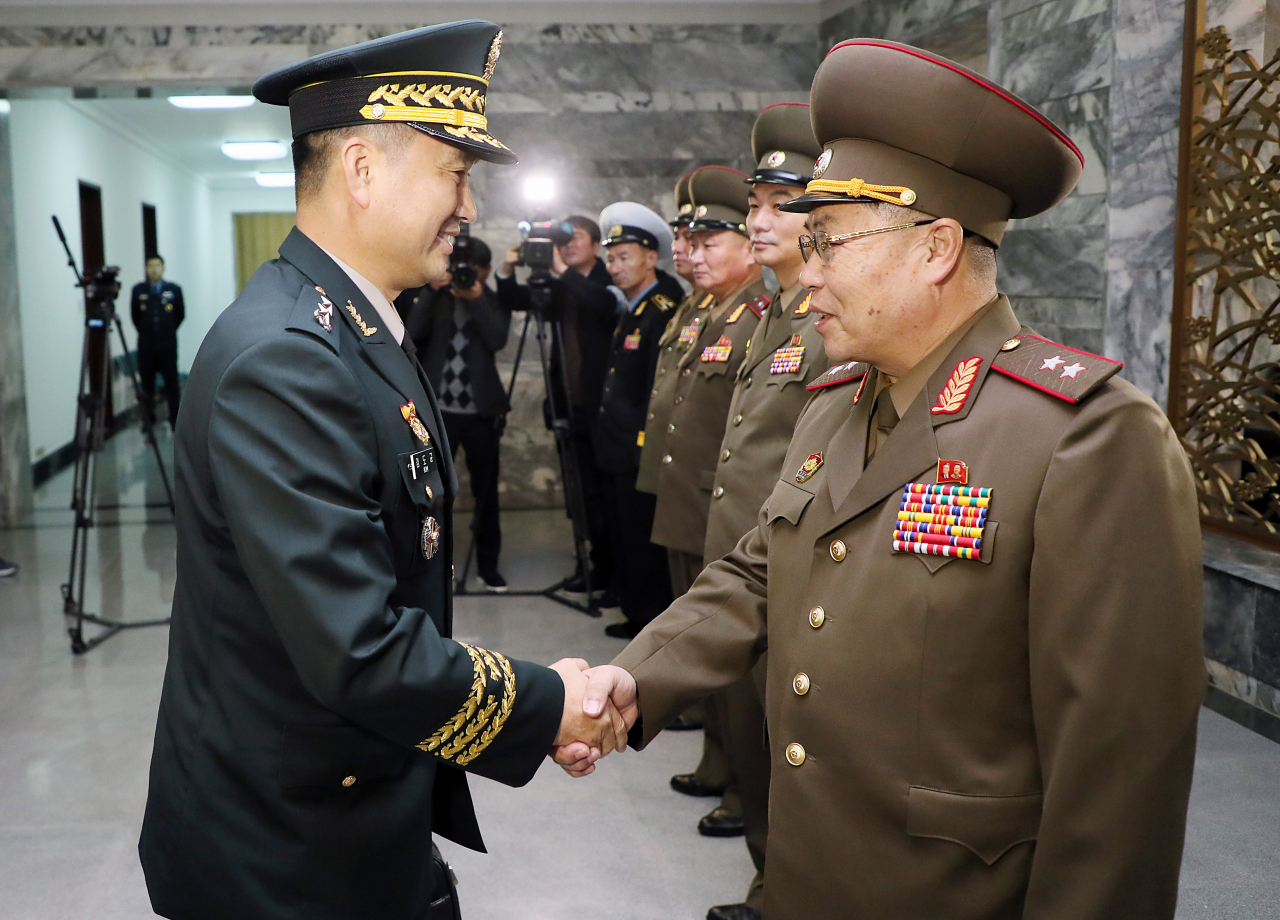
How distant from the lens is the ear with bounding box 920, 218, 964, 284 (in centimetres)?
129

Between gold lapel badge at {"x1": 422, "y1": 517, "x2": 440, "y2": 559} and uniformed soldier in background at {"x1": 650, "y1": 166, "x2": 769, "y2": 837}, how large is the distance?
165 centimetres

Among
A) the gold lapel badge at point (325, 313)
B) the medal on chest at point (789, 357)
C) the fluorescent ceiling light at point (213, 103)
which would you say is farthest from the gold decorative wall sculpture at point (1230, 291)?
the fluorescent ceiling light at point (213, 103)

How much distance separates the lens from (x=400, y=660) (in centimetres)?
119

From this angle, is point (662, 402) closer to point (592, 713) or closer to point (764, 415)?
point (764, 415)

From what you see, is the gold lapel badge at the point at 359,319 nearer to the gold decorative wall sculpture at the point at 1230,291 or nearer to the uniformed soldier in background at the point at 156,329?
the gold decorative wall sculpture at the point at 1230,291

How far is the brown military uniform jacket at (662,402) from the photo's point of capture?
11.4 feet

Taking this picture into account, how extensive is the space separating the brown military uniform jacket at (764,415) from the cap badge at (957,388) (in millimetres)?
1119

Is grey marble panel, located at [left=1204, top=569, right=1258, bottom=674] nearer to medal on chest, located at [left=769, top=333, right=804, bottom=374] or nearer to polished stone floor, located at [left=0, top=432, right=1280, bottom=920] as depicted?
polished stone floor, located at [left=0, top=432, right=1280, bottom=920]

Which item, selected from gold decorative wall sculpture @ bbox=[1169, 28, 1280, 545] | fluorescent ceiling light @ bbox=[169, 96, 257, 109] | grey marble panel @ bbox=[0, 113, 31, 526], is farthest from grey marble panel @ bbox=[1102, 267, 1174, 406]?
fluorescent ceiling light @ bbox=[169, 96, 257, 109]

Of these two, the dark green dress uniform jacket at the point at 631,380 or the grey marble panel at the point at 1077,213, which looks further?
the dark green dress uniform jacket at the point at 631,380

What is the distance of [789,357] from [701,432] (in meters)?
0.67

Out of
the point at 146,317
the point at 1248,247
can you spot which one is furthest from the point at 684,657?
the point at 146,317

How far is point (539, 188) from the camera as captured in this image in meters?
6.75

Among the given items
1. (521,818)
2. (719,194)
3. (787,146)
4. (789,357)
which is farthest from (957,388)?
(719,194)
